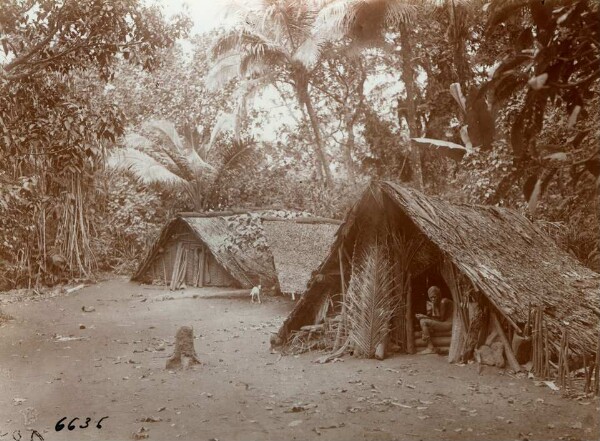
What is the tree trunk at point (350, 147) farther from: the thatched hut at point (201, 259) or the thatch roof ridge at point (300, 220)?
the thatched hut at point (201, 259)

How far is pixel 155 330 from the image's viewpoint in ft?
38.7

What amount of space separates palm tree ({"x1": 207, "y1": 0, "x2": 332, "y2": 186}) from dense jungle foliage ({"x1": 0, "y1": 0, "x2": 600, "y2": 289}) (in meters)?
0.05

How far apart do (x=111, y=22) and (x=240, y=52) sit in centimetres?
1183

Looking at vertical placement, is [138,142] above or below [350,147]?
below

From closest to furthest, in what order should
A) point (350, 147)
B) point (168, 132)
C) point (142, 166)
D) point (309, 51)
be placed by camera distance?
point (309, 51), point (142, 166), point (168, 132), point (350, 147)

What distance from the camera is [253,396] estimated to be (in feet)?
22.4

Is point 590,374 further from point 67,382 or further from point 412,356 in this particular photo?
point 67,382

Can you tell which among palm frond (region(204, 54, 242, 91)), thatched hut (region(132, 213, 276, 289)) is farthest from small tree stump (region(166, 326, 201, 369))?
palm frond (region(204, 54, 242, 91))

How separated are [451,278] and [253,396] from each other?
3.11 meters

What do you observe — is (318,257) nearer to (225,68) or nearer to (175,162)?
(175,162)

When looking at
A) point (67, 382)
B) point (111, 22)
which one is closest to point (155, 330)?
point (67, 382)

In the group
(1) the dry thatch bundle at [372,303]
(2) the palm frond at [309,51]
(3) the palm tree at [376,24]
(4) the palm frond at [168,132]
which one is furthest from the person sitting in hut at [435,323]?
(4) the palm frond at [168,132]

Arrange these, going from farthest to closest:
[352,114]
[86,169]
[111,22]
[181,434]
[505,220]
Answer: [352,114] → [86,169] → [505,220] → [111,22] → [181,434]

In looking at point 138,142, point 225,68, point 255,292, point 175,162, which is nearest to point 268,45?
point 225,68
